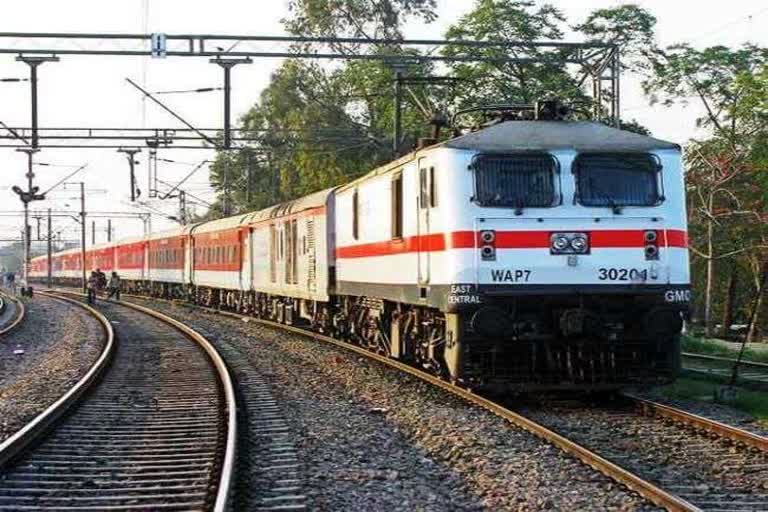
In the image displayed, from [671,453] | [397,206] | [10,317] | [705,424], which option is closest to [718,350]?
[397,206]

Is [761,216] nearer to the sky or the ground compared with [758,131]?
nearer to the ground

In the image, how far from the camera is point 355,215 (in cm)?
1734

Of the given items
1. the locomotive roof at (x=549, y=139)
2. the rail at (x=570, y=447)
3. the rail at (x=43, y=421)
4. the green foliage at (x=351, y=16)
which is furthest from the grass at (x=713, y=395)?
the green foliage at (x=351, y=16)

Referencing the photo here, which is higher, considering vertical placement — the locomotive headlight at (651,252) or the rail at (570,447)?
the locomotive headlight at (651,252)

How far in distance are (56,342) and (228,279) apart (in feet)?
37.0

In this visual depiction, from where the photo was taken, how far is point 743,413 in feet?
37.7

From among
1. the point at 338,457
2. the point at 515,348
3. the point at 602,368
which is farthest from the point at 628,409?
the point at 338,457

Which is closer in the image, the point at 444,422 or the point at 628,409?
the point at 444,422

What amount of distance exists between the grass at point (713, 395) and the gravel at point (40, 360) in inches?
298

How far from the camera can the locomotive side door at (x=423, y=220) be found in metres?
12.3

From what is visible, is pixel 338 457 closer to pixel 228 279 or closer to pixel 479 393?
pixel 479 393

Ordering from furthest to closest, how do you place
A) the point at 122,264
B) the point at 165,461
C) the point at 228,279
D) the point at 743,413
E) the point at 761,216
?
1. the point at 122,264
2. the point at 228,279
3. the point at 761,216
4. the point at 743,413
5. the point at 165,461

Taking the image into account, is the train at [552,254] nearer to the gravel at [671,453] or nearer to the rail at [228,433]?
the gravel at [671,453]

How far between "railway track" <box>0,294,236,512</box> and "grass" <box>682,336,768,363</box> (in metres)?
9.24
